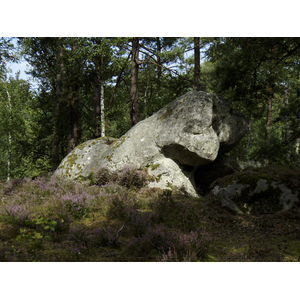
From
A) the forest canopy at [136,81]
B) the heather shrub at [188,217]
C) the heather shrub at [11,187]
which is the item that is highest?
the forest canopy at [136,81]

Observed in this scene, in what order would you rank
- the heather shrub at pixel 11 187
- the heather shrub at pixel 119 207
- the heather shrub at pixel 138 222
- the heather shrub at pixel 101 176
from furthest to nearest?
1. the heather shrub at pixel 101 176
2. the heather shrub at pixel 11 187
3. the heather shrub at pixel 119 207
4. the heather shrub at pixel 138 222

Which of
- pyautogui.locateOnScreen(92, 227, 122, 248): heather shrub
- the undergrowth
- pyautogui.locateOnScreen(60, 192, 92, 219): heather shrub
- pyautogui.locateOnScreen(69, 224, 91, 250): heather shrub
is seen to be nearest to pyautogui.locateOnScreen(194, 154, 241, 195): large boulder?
the undergrowth

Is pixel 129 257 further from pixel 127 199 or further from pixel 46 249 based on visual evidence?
pixel 127 199

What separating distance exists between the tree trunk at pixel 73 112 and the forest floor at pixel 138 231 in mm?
9731

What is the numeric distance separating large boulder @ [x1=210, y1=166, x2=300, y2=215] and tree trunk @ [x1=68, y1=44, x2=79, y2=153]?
12.6m

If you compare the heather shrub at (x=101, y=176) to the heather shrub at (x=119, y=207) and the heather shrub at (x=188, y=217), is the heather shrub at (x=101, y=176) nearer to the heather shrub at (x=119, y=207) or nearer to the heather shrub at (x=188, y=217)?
the heather shrub at (x=119, y=207)

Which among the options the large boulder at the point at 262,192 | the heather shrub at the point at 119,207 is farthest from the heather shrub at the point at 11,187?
the large boulder at the point at 262,192

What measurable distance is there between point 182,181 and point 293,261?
225 inches

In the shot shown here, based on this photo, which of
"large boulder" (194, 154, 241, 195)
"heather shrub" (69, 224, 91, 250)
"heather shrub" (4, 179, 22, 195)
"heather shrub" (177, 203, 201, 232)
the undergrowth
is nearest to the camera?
the undergrowth

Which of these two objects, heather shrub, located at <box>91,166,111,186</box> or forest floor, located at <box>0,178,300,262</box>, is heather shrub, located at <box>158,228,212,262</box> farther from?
heather shrub, located at <box>91,166,111,186</box>

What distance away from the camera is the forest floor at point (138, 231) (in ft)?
14.7

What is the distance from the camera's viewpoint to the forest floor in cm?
448

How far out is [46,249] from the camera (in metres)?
4.65

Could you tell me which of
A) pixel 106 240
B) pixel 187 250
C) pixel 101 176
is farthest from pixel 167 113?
pixel 187 250
